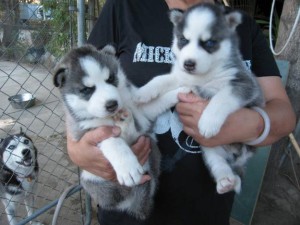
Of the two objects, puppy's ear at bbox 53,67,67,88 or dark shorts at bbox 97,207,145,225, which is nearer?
puppy's ear at bbox 53,67,67,88

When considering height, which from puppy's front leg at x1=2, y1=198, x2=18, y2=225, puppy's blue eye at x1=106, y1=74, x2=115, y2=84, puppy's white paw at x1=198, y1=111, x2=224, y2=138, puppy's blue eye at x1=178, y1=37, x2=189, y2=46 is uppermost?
puppy's blue eye at x1=178, y1=37, x2=189, y2=46

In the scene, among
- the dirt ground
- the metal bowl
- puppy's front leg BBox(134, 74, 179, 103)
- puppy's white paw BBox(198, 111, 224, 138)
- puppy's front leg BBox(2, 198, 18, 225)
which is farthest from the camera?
the metal bowl

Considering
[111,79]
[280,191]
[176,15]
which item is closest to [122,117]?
[111,79]

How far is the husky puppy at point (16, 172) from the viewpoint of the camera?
3498mm

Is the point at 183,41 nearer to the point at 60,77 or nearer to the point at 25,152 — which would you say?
the point at 60,77

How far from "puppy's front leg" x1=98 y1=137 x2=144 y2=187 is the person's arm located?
14.7 inches

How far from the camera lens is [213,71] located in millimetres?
1879

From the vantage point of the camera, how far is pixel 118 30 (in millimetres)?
1876

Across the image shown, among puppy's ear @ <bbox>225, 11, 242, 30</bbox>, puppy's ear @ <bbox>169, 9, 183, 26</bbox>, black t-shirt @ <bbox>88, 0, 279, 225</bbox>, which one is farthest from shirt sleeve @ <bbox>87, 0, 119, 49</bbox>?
puppy's ear @ <bbox>225, 11, 242, 30</bbox>

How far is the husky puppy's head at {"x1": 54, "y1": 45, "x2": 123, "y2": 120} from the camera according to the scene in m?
1.60

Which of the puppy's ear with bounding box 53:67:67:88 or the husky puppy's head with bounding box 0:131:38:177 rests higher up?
the puppy's ear with bounding box 53:67:67:88

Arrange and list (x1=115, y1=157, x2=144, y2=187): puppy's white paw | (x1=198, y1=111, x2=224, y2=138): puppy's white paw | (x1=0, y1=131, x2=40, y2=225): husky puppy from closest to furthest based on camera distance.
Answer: (x1=115, y1=157, x2=144, y2=187): puppy's white paw < (x1=198, y1=111, x2=224, y2=138): puppy's white paw < (x1=0, y1=131, x2=40, y2=225): husky puppy

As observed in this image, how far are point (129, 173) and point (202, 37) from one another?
0.87 meters

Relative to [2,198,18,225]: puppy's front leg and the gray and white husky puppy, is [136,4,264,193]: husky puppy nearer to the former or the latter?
the gray and white husky puppy
